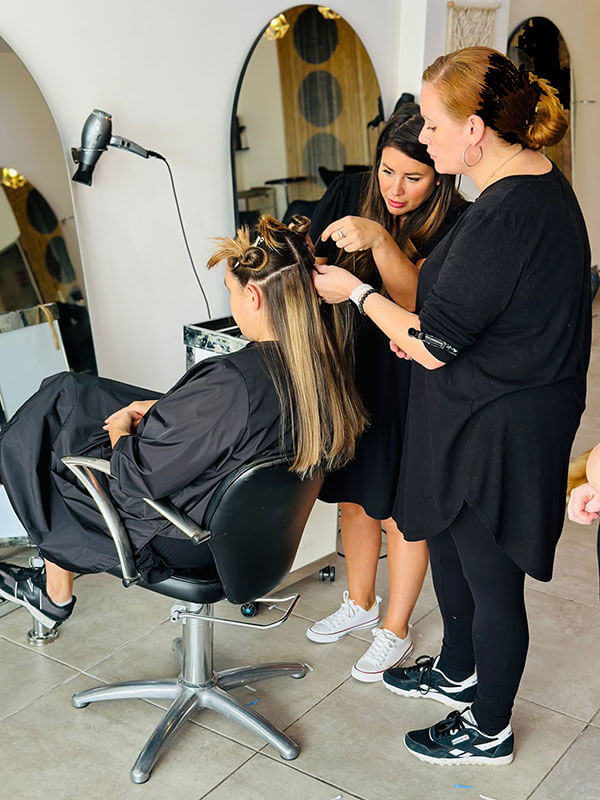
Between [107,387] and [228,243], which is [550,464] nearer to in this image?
[228,243]

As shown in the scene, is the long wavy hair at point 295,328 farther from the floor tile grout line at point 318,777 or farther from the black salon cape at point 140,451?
the floor tile grout line at point 318,777

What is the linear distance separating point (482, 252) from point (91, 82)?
1.61 metres

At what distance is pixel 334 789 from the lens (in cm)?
192

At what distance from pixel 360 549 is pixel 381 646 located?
27cm

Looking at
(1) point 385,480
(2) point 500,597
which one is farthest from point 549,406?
(1) point 385,480

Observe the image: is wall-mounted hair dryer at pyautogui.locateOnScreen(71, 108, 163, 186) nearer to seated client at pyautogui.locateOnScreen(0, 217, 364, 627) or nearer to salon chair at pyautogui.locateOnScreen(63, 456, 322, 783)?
seated client at pyautogui.locateOnScreen(0, 217, 364, 627)

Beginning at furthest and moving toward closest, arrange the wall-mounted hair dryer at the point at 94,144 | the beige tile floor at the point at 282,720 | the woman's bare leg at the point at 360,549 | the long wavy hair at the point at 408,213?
the wall-mounted hair dryer at the point at 94,144 → the woman's bare leg at the point at 360,549 → the long wavy hair at the point at 408,213 → the beige tile floor at the point at 282,720

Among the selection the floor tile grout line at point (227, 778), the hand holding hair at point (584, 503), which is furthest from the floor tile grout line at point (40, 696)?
the hand holding hair at point (584, 503)

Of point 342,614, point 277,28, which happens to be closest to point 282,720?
point 342,614

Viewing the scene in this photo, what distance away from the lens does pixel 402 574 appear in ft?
7.58

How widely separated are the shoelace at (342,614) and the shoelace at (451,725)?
0.51 meters

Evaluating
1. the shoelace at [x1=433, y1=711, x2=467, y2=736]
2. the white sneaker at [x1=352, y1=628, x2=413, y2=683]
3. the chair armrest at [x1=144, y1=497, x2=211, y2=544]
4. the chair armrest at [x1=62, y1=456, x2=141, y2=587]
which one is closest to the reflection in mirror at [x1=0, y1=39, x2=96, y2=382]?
the chair armrest at [x1=62, y1=456, x2=141, y2=587]

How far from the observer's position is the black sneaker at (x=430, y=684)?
7.16 ft

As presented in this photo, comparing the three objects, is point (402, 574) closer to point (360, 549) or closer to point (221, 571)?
point (360, 549)
